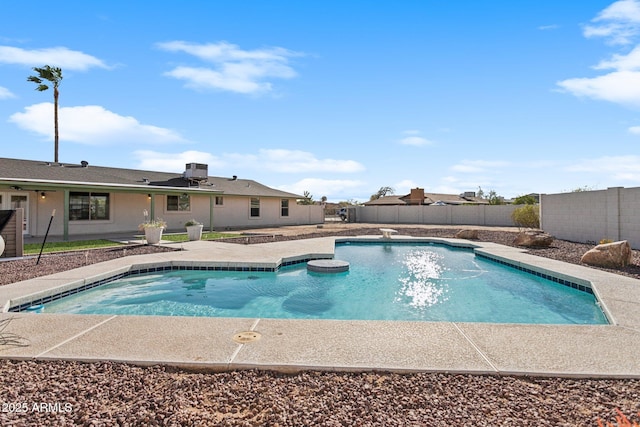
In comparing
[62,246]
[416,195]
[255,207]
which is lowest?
[62,246]

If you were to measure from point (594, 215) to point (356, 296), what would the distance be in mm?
10999

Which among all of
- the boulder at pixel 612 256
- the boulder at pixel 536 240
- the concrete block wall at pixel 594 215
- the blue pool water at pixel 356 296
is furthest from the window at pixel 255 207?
the boulder at pixel 612 256

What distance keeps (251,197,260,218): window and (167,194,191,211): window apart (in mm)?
4613

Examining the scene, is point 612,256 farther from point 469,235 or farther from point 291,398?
point 291,398

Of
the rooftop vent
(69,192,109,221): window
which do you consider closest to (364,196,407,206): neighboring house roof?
the rooftop vent

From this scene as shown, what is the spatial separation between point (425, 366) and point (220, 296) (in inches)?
188

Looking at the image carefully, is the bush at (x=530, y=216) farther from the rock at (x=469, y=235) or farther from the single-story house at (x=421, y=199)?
the single-story house at (x=421, y=199)

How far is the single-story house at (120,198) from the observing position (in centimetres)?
1278

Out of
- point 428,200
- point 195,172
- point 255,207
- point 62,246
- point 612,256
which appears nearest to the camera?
point 612,256

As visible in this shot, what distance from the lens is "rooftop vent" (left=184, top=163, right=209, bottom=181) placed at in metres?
19.1

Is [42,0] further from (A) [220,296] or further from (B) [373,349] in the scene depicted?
(B) [373,349]

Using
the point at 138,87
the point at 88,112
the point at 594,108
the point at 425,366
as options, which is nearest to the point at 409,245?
the point at 594,108

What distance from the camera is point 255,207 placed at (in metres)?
22.5

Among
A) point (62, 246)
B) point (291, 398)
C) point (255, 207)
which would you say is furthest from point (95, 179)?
point (291, 398)
